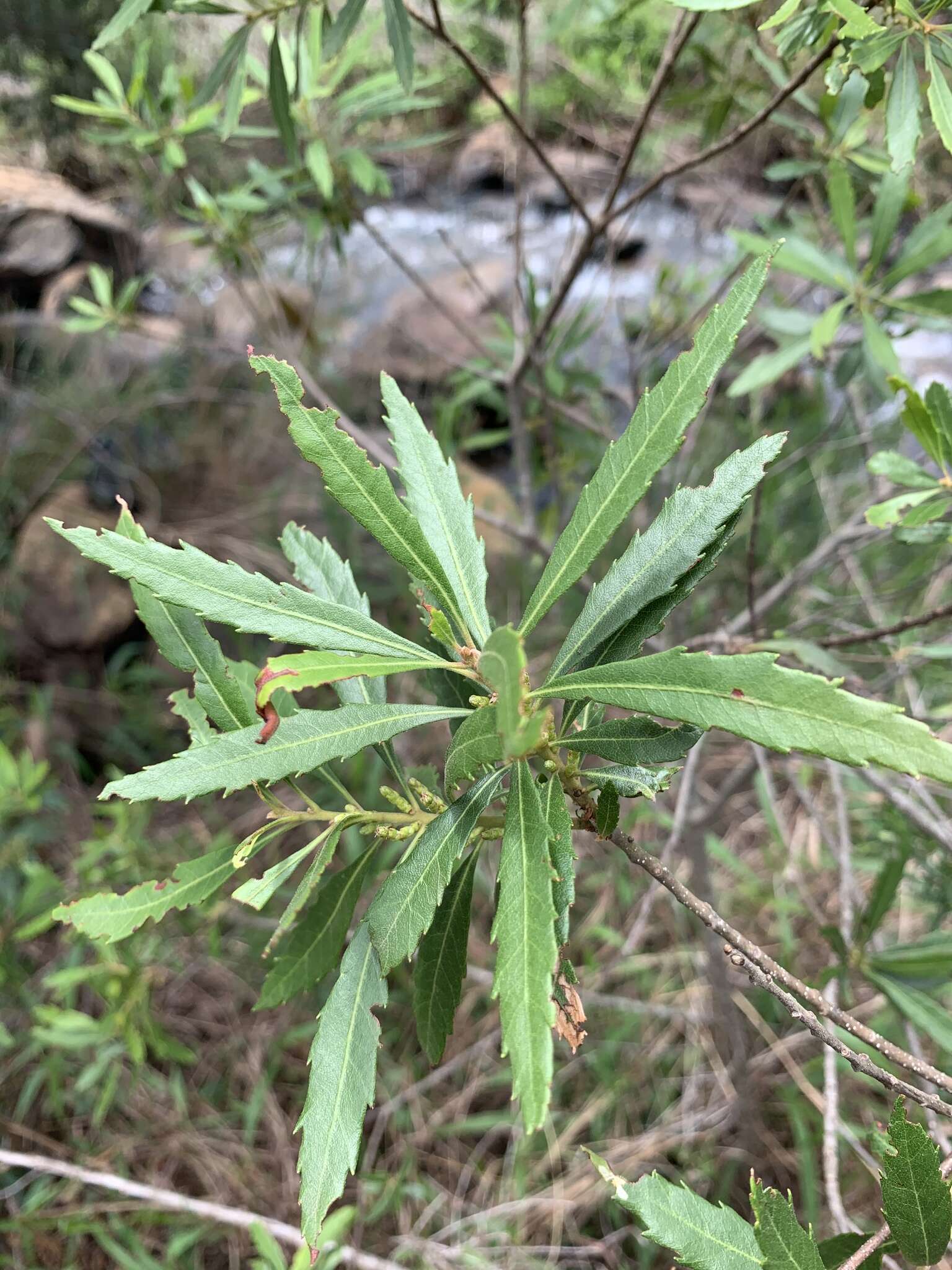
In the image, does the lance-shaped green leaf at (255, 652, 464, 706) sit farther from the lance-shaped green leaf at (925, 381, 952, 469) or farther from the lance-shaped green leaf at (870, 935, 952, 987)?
the lance-shaped green leaf at (870, 935, 952, 987)

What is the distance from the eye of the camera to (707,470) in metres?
2.44

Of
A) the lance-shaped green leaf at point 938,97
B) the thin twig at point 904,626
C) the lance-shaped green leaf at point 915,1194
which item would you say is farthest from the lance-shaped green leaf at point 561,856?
the lance-shaped green leaf at point 938,97

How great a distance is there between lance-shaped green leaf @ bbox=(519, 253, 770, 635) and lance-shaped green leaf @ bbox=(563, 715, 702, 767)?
0.10 metres

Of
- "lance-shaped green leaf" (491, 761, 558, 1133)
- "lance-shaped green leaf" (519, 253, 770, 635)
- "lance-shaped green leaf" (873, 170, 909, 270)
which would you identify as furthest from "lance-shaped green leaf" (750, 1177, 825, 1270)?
"lance-shaped green leaf" (873, 170, 909, 270)

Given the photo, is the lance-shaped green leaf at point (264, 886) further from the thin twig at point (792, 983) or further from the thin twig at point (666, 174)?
the thin twig at point (666, 174)

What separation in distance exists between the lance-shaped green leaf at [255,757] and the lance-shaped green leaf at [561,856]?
15 cm

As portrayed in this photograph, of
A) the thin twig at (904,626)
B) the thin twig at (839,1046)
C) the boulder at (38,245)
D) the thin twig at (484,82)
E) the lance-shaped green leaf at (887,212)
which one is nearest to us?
the thin twig at (839,1046)

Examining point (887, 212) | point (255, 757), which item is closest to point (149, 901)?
point (255, 757)

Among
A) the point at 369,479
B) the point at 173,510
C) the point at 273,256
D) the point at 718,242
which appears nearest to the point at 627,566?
the point at 369,479

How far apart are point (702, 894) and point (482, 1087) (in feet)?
3.05

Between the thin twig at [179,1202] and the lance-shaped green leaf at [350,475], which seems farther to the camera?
the thin twig at [179,1202]

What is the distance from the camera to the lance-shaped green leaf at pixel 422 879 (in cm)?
60

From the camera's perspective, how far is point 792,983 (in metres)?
0.57

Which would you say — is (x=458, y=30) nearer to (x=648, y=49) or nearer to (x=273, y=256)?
(x=648, y=49)
